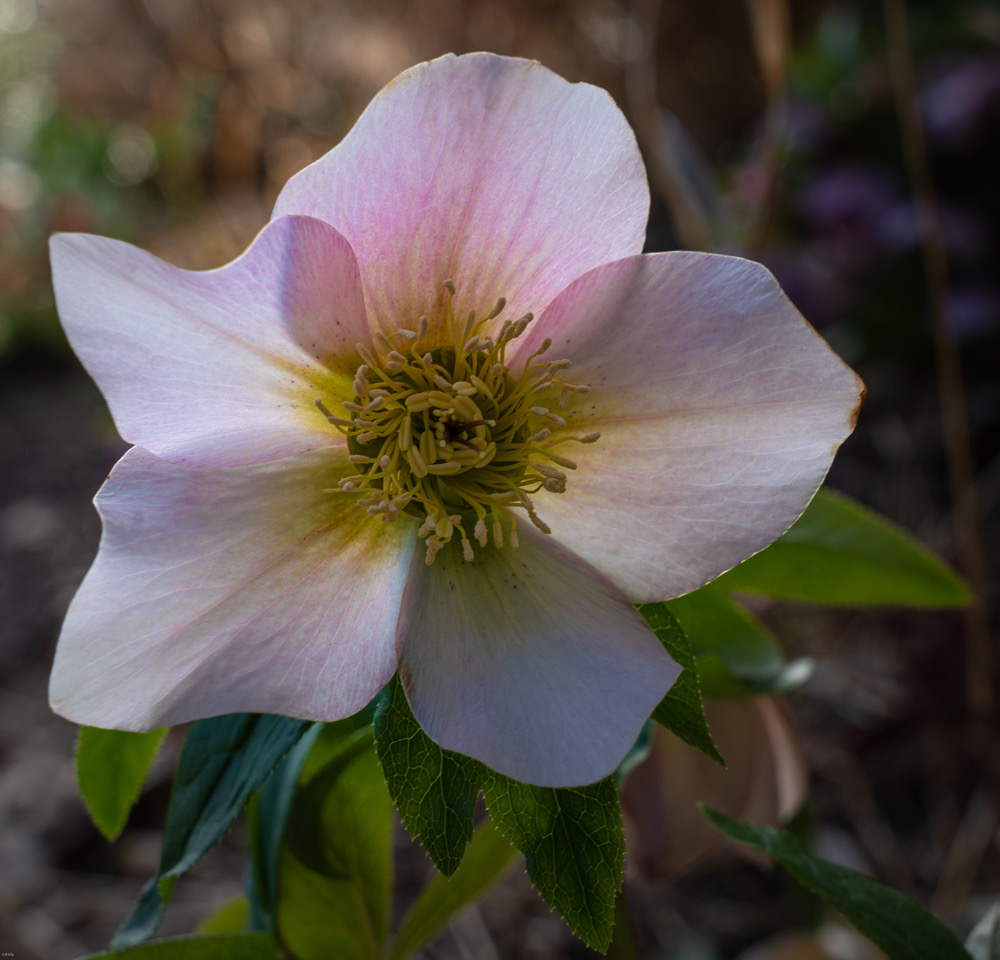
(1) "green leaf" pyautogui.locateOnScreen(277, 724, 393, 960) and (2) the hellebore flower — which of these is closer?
(2) the hellebore flower

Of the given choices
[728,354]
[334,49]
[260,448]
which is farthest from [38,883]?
[334,49]

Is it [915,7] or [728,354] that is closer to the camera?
[728,354]

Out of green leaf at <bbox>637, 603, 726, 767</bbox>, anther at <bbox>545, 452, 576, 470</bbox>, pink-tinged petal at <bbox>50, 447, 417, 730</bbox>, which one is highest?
pink-tinged petal at <bbox>50, 447, 417, 730</bbox>

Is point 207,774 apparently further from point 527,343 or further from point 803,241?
point 803,241

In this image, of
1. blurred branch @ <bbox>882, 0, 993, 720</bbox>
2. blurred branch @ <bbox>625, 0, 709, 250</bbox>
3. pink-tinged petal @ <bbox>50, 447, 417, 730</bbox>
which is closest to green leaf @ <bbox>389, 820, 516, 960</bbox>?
pink-tinged petal @ <bbox>50, 447, 417, 730</bbox>

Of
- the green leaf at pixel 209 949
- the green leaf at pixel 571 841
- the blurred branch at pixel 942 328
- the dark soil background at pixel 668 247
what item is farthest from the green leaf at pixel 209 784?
the blurred branch at pixel 942 328

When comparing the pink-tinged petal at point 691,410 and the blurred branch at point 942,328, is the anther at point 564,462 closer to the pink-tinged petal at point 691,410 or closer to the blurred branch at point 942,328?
the pink-tinged petal at point 691,410

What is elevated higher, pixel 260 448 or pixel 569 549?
pixel 260 448

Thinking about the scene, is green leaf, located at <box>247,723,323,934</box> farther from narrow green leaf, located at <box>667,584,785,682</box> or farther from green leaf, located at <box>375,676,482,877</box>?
narrow green leaf, located at <box>667,584,785,682</box>
